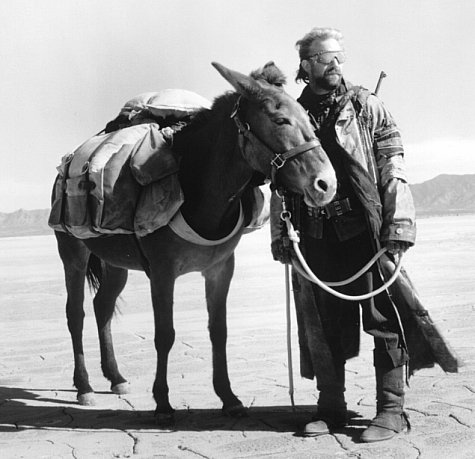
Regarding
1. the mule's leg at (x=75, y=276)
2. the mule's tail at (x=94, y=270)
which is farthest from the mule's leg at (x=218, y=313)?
the mule's tail at (x=94, y=270)

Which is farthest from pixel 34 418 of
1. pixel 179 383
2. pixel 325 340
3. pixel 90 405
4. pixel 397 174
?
pixel 397 174

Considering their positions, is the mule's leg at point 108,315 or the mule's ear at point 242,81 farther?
the mule's leg at point 108,315

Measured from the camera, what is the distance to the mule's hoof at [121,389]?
6449 mm

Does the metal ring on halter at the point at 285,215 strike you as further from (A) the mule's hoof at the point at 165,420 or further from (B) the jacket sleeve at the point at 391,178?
(A) the mule's hoof at the point at 165,420

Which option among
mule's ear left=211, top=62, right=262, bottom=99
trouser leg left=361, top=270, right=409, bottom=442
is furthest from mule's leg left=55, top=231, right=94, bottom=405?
trouser leg left=361, top=270, right=409, bottom=442

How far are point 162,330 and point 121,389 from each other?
1.31 m

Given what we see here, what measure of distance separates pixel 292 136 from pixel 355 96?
1.67ft

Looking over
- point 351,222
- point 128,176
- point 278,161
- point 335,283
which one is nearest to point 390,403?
point 335,283

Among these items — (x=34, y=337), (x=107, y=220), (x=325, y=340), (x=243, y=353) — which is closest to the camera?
(x=325, y=340)

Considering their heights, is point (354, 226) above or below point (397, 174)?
below

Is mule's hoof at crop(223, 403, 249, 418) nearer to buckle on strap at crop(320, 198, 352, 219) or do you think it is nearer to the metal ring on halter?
the metal ring on halter

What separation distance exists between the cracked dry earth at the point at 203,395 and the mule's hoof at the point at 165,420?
0.17ft

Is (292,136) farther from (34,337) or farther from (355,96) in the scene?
(34,337)

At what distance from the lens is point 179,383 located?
6.47 meters
